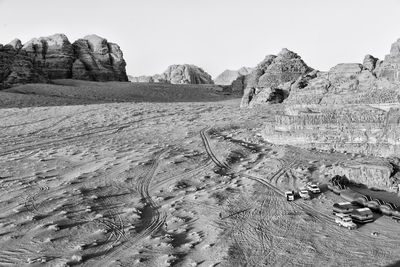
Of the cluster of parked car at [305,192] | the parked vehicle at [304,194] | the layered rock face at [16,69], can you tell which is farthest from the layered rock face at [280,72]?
the layered rock face at [16,69]

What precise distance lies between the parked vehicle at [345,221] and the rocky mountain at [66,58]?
54.6 m

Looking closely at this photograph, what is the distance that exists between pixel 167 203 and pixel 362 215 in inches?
278

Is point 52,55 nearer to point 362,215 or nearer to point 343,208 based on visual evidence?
point 343,208

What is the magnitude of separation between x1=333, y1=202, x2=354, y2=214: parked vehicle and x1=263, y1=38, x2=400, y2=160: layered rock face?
6.45 metres

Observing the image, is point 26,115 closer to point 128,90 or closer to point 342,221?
point 128,90

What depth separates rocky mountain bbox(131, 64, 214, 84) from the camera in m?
93.3

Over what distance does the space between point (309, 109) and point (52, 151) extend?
1609 centimetres

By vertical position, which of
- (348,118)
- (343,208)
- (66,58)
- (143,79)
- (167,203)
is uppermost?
(66,58)

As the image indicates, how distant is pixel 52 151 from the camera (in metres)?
21.4

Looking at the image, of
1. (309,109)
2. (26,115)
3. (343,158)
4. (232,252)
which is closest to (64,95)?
(26,115)

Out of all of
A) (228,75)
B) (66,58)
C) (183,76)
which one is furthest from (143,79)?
(66,58)

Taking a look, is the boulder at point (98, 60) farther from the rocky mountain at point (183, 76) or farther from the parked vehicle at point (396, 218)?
the parked vehicle at point (396, 218)

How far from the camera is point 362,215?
1269cm

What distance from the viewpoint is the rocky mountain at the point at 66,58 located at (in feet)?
195
